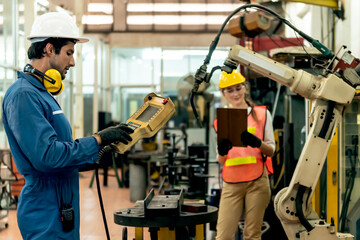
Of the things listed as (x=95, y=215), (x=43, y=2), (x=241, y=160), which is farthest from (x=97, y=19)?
(x=241, y=160)

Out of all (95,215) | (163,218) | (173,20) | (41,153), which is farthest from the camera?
(173,20)

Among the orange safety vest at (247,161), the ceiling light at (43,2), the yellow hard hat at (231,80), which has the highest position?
the ceiling light at (43,2)

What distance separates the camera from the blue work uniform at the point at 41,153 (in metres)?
2.00

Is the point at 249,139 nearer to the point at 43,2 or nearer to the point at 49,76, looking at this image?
the point at 49,76

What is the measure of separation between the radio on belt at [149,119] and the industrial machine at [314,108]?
231mm

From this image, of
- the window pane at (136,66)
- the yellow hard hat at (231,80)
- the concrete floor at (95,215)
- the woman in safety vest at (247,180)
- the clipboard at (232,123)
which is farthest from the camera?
the window pane at (136,66)

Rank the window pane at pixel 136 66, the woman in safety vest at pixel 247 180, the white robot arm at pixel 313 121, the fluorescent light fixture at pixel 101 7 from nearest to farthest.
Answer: the white robot arm at pixel 313 121, the woman in safety vest at pixel 247 180, the fluorescent light fixture at pixel 101 7, the window pane at pixel 136 66

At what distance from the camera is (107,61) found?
15.6 metres

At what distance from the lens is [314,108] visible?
2.67 m

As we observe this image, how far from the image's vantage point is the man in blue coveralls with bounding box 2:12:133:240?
2008 mm

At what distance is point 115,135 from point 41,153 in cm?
35

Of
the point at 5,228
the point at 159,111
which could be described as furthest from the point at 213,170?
the point at 159,111

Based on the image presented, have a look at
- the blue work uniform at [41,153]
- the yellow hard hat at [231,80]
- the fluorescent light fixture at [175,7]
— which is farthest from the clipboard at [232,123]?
the fluorescent light fixture at [175,7]

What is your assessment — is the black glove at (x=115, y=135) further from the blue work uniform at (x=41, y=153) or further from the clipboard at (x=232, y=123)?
the clipboard at (x=232, y=123)
